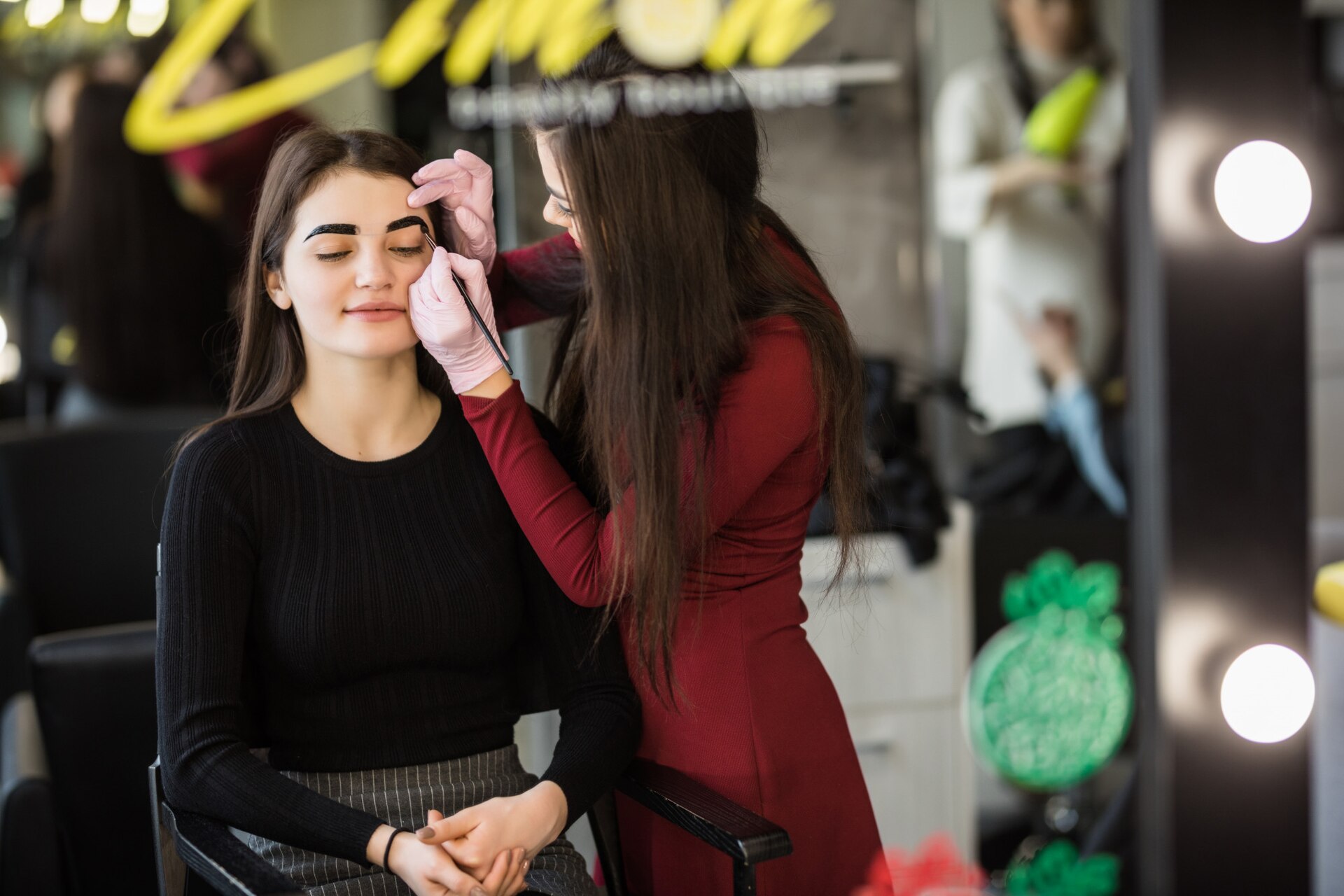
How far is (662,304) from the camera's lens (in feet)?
3.33

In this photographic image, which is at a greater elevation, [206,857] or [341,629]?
[341,629]

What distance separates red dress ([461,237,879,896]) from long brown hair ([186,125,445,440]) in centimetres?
14

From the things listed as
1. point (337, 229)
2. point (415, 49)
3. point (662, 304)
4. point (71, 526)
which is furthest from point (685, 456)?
point (415, 49)

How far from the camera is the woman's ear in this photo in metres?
1.03

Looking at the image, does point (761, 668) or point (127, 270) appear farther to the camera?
point (127, 270)

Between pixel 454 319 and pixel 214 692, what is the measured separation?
37 centimetres

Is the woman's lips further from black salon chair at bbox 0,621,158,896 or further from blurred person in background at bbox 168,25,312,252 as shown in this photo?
blurred person in background at bbox 168,25,312,252

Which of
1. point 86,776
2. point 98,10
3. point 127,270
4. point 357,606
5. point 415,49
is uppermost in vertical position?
point 98,10

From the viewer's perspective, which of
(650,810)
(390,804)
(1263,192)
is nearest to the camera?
(1263,192)

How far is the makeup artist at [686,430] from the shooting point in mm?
1003

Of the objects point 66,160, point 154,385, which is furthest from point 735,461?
point 66,160

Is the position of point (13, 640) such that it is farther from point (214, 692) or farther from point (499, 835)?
point (499, 835)

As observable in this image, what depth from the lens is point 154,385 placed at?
264 cm

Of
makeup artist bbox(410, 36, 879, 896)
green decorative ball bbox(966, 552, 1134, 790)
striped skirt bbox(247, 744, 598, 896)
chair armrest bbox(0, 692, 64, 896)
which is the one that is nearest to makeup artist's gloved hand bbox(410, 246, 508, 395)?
makeup artist bbox(410, 36, 879, 896)
